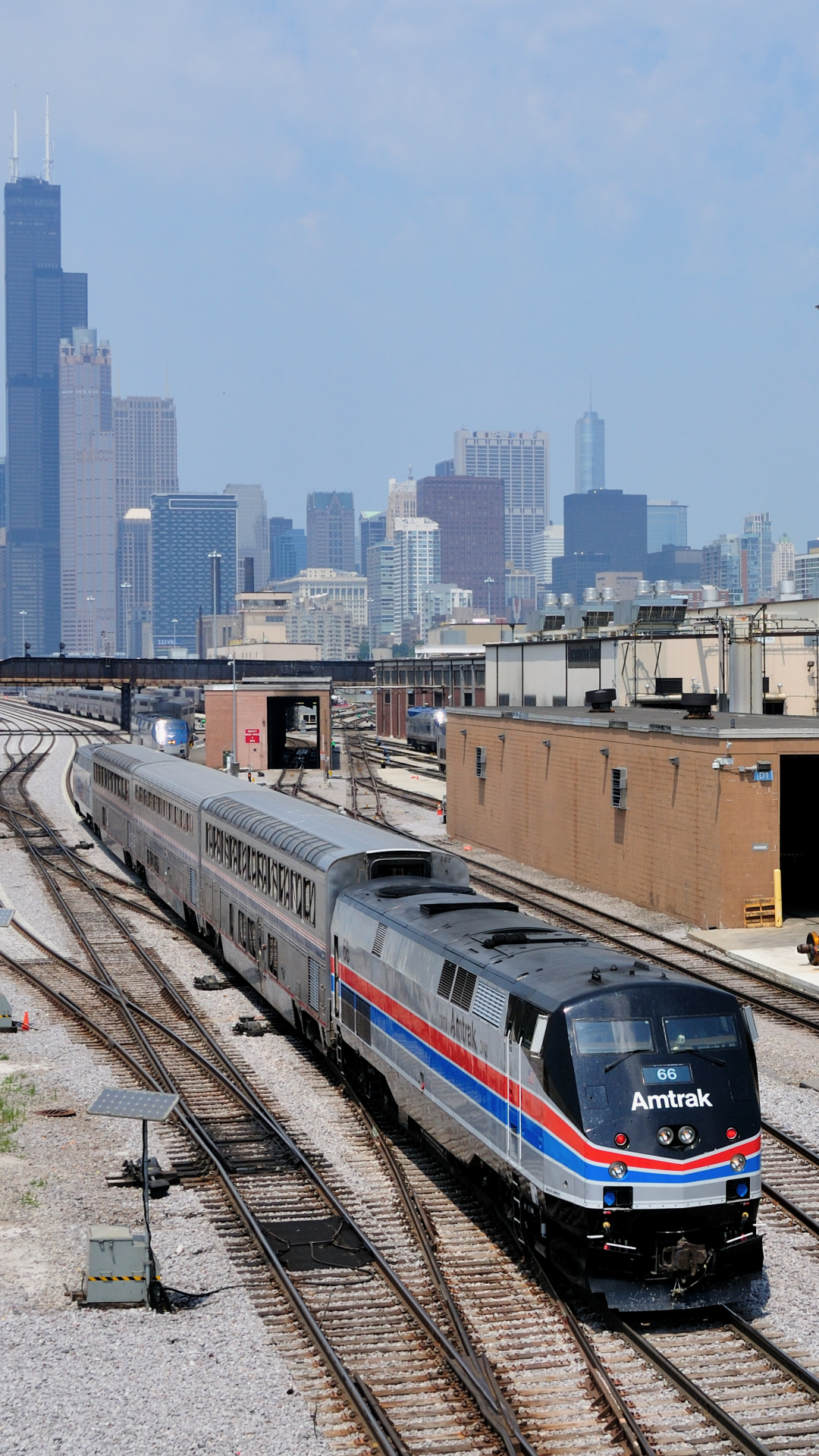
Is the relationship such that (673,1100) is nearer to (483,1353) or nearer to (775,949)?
(483,1353)

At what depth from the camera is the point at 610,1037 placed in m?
11.8

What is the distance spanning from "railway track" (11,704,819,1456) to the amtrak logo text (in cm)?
193

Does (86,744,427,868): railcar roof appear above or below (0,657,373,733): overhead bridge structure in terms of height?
below

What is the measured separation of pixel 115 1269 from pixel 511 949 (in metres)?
4.80

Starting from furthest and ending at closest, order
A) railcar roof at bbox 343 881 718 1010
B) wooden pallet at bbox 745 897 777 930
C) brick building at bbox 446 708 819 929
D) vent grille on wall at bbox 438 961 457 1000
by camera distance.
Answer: wooden pallet at bbox 745 897 777 930 < brick building at bbox 446 708 819 929 < vent grille on wall at bbox 438 961 457 1000 < railcar roof at bbox 343 881 718 1010

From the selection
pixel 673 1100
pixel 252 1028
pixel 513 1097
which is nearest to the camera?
pixel 673 1100

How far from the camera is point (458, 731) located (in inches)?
1858

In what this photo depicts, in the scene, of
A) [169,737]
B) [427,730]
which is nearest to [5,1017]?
[169,737]

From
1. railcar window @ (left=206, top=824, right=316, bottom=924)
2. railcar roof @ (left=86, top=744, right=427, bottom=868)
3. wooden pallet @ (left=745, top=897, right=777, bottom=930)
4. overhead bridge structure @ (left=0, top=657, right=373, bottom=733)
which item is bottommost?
wooden pallet @ (left=745, top=897, right=777, bottom=930)

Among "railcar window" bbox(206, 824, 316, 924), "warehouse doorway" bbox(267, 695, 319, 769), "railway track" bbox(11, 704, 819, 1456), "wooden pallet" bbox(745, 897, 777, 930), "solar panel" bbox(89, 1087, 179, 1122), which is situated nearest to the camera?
"railway track" bbox(11, 704, 819, 1456)

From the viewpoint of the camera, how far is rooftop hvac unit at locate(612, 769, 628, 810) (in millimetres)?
33844

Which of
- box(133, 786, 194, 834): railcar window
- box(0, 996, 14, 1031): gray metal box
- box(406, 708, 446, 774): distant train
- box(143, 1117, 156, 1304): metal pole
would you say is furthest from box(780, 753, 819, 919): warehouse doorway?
box(406, 708, 446, 774): distant train

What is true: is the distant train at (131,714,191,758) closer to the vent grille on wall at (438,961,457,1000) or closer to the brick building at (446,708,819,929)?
the brick building at (446,708,819,929)

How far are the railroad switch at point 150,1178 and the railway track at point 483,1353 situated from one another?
1.54 feet
